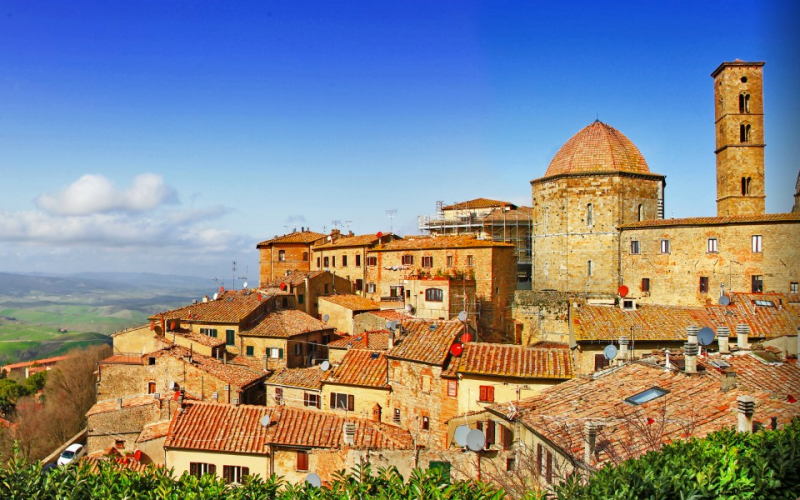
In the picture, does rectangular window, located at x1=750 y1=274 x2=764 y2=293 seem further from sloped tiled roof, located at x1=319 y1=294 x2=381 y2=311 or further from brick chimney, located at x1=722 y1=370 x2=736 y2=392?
sloped tiled roof, located at x1=319 y1=294 x2=381 y2=311

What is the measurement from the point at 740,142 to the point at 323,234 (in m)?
31.3

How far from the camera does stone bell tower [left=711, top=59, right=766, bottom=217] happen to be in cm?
3856

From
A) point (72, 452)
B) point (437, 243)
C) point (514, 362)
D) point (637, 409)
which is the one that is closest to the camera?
point (637, 409)

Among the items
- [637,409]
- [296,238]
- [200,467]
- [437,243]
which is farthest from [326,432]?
[296,238]

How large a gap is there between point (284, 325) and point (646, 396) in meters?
23.3

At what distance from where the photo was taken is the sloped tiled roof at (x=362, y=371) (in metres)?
23.6

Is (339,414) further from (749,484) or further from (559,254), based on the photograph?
(559,254)

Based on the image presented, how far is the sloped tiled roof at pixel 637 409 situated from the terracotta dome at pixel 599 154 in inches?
864

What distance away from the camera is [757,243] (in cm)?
3123

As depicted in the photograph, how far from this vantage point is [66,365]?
1827 inches

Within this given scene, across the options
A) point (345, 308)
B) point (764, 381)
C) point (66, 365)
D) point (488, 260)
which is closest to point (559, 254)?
point (488, 260)

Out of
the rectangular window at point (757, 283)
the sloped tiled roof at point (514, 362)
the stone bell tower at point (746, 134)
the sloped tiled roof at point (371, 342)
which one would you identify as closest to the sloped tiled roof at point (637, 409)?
the sloped tiled roof at point (514, 362)

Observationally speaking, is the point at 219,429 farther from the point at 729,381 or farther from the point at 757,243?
the point at 757,243

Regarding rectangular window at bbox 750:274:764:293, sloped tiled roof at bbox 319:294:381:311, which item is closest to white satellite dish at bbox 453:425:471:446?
rectangular window at bbox 750:274:764:293
